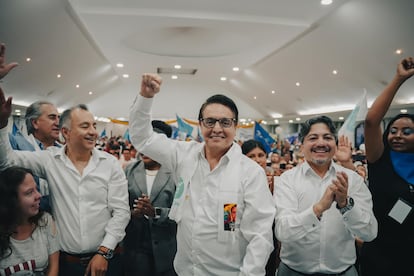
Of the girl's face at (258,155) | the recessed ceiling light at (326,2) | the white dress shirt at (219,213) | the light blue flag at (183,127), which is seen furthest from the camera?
the light blue flag at (183,127)

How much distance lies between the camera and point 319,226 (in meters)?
1.87

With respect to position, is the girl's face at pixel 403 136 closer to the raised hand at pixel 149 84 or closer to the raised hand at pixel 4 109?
the raised hand at pixel 149 84

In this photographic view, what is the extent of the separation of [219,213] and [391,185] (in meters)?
1.33

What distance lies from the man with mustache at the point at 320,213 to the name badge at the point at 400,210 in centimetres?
32

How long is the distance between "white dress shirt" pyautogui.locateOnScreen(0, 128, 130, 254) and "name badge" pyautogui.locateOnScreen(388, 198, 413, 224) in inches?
73.8

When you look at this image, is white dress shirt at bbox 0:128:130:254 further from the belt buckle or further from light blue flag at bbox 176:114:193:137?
light blue flag at bbox 176:114:193:137

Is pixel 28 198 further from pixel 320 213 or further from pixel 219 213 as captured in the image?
pixel 320 213

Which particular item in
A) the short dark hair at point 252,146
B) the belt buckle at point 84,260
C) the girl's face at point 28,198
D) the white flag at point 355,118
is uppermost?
the white flag at point 355,118

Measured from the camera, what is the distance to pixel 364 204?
1.84 meters

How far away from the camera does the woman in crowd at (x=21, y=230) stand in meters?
1.76

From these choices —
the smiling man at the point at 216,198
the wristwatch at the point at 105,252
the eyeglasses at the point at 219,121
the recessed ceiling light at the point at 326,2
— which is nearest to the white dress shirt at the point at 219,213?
the smiling man at the point at 216,198

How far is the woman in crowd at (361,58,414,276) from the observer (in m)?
2.01

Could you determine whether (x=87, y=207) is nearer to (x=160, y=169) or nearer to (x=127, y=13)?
(x=160, y=169)

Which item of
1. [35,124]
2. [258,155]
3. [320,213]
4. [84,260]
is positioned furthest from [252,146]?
[35,124]
